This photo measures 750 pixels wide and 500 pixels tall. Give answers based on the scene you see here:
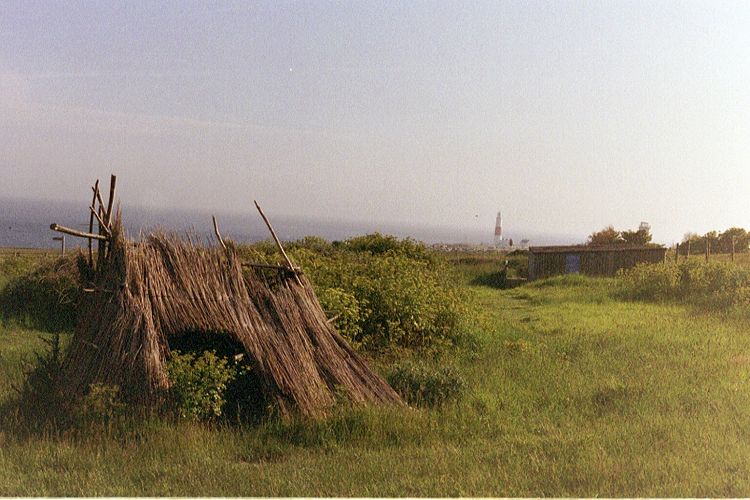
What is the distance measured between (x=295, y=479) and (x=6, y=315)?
11670mm

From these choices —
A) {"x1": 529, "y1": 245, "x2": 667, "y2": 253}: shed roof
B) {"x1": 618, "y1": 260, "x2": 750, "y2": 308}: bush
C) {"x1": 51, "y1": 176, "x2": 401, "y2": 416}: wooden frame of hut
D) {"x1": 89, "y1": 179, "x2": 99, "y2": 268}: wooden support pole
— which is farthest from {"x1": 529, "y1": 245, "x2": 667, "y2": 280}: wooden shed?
{"x1": 89, "y1": 179, "x2": 99, "y2": 268}: wooden support pole

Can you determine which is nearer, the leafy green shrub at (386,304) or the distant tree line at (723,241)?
the leafy green shrub at (386,304)

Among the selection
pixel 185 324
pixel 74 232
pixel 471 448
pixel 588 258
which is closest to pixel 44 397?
pixel 185 324

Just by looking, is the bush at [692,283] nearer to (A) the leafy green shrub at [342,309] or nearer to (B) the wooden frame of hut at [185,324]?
(A) the leafy green shrub at [342,309]

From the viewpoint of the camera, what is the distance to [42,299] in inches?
600

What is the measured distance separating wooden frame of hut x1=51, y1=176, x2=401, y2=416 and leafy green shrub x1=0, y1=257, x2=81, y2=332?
318 inches

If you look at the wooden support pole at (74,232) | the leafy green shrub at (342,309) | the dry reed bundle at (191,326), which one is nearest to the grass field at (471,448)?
the dry reed bundle at (191,326)

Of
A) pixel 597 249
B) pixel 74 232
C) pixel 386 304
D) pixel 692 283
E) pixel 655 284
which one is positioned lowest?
pixel 386 304

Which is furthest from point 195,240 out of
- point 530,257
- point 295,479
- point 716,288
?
point 530,257

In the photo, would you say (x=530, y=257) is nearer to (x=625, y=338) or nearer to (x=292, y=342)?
(x=625, y=338)

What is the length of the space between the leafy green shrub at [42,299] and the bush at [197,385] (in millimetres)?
9045

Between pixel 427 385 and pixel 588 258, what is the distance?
24.5 metres

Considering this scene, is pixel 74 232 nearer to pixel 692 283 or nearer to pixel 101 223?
pixel 101 223

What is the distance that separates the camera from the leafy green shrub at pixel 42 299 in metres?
14.9
